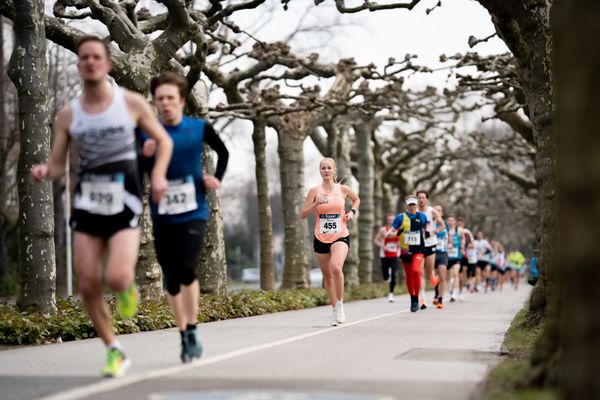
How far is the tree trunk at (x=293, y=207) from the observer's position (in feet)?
89.4

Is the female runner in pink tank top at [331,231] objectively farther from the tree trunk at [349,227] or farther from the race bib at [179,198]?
the tree trunk at [349,227]

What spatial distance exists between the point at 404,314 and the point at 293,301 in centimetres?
388

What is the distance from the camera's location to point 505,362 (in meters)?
8.80

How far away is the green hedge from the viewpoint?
11.5 meters

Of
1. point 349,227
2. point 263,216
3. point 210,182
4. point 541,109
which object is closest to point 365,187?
point 349,227

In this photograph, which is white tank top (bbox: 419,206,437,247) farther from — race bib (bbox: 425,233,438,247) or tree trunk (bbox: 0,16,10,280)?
tree trunk (bbox: 0,16,10,280)

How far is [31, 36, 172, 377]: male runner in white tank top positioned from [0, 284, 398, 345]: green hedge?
4193 millimetres

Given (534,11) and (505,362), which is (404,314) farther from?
(505,362)

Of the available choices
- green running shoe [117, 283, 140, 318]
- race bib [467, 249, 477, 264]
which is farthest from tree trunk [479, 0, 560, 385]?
race bib [467, 249, 477, 264]

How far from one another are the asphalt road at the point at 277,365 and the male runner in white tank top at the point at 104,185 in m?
0.58

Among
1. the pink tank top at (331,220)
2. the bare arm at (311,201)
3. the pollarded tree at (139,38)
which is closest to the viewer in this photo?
the pink tank top at (331,220)

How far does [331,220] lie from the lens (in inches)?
552

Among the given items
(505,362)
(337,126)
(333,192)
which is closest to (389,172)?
(337,126)

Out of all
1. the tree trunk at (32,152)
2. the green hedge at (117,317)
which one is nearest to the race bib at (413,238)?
the green hedge at (117,317)
